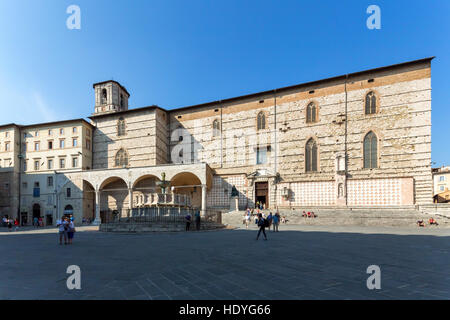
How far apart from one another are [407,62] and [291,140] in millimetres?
13979

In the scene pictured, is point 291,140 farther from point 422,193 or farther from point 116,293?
point 116,293

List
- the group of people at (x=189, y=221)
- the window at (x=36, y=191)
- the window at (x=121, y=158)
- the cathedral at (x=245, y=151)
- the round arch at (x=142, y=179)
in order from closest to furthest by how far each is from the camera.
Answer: the group of people at (x=189, y=221) < the cathedral at (x=245, y=151) < the round arch at (x=142, y=179) < the window at (x=36, y=191) < the window at (x=121, y=158)

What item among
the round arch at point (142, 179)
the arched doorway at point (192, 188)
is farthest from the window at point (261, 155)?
the round arch at point (142, 179)

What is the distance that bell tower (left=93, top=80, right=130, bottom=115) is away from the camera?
40.0 metres

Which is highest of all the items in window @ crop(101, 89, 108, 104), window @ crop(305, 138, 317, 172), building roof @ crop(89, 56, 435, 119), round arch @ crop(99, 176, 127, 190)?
window @ crop(101, 89, 108, 104)

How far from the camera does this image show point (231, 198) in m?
31.3

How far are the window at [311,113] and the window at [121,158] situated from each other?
2509cm

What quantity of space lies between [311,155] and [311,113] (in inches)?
199

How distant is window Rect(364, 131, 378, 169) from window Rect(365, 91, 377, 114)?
244 cm

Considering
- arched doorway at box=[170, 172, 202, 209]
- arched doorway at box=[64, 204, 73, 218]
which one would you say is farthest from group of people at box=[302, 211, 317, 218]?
arched doorway at box=[64, 204, 73, 218]

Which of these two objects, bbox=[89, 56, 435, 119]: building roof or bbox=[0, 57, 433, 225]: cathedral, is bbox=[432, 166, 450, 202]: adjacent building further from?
bbox=[89, 56, 435, 119]: building roof

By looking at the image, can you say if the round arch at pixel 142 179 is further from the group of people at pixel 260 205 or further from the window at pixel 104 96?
the window at pixel 104 96

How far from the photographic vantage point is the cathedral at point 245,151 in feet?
86.9
